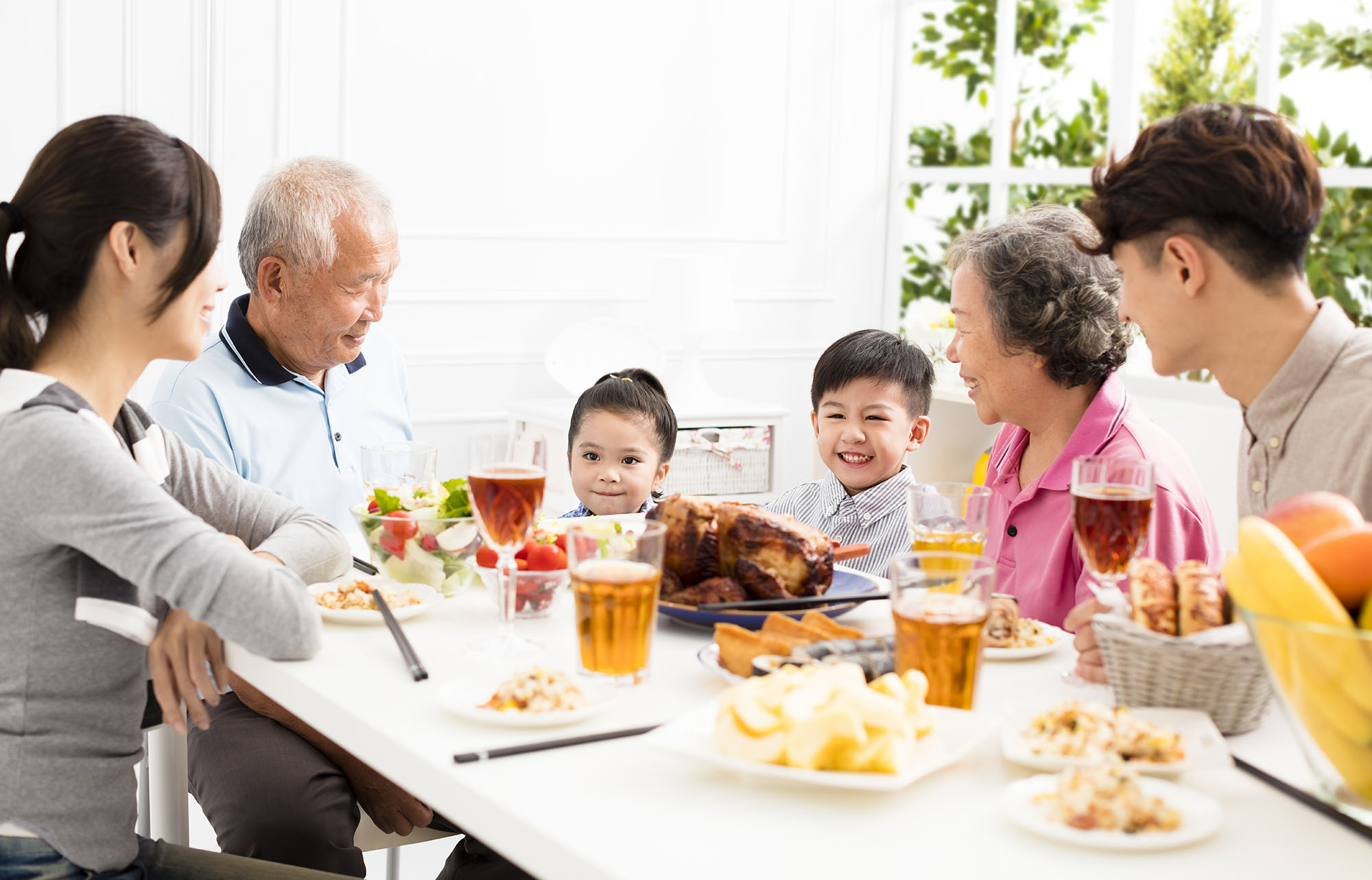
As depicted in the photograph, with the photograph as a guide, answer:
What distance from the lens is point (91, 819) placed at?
4.57 feet

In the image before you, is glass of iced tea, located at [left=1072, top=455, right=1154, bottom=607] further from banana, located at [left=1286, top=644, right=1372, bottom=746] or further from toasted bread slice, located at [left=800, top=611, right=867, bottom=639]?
banana, located at [left=1286, top=644, right=1372, bottom=746]

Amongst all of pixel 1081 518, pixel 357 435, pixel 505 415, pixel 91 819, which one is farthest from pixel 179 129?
pixel 1081 518

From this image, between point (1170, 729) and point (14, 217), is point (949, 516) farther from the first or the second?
point (14, 217)

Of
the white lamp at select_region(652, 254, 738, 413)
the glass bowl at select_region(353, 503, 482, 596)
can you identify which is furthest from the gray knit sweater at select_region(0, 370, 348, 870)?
the white lamp at select_region(652, 254, 738, 413)

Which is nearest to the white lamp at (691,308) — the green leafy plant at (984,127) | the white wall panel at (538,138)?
the white wall panel at (538,138)

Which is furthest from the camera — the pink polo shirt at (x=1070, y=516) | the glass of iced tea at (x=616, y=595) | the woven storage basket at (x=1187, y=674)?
the pink polo shirt at (x=1070, y=516)

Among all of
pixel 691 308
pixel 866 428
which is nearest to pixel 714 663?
pixel 866 428

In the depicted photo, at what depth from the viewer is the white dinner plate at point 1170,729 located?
3.36 feet

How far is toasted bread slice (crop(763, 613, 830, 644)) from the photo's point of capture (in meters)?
1.26

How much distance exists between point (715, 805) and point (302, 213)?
6.07 ft

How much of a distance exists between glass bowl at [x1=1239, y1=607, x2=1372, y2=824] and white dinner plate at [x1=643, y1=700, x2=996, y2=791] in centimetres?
25

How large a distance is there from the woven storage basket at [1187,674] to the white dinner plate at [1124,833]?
5.8 inches

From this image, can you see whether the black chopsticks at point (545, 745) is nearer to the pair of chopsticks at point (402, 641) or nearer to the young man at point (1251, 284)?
the pair of chopsticks at point (402, 641)

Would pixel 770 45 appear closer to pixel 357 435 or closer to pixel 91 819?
pixel 357 435
